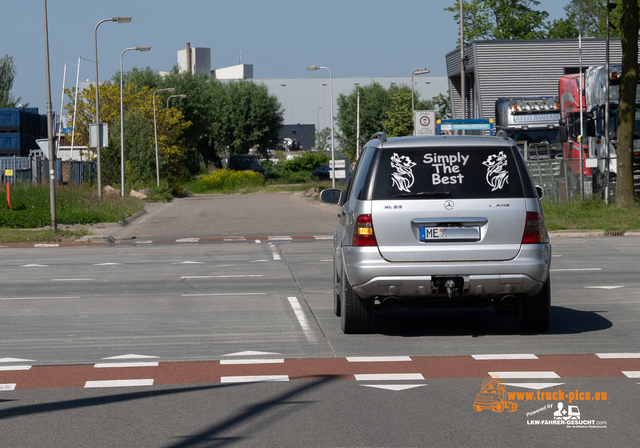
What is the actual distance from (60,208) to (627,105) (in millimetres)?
17808

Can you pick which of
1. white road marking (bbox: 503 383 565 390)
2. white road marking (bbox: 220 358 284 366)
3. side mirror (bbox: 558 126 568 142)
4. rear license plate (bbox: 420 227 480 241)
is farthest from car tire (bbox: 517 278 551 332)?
side mirror (bbox: 558 126 568 142)

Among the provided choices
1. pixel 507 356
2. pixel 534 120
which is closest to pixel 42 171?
pixel 534 120

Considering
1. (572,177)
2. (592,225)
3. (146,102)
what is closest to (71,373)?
(592,225)

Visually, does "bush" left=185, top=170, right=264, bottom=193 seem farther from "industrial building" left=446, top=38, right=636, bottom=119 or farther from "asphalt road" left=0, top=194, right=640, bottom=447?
"asphalt road" left=0, top=194, right=640, bottom=447

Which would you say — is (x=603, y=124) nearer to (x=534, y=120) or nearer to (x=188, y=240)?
(x=534, y=120)

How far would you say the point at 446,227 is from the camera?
25.9 feet

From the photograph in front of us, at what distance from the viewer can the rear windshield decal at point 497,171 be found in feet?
26.3

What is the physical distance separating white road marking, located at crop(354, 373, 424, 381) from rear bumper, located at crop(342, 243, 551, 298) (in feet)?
3.85

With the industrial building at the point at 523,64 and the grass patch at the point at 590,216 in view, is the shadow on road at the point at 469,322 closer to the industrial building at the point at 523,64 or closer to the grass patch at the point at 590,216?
the grass patch at the point at 590,216

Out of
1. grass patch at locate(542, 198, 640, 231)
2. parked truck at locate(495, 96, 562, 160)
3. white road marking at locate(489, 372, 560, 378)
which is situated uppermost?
parked truck at locate(495, 96, 562, 160)

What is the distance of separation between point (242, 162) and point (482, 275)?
62.6m

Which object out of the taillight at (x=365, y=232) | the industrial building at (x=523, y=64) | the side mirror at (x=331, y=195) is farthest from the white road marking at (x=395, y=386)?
the industrial building at (x=523, y=64)

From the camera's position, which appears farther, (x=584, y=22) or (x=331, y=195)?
(x=584, y=22)

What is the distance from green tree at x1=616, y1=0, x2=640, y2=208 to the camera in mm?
25219
